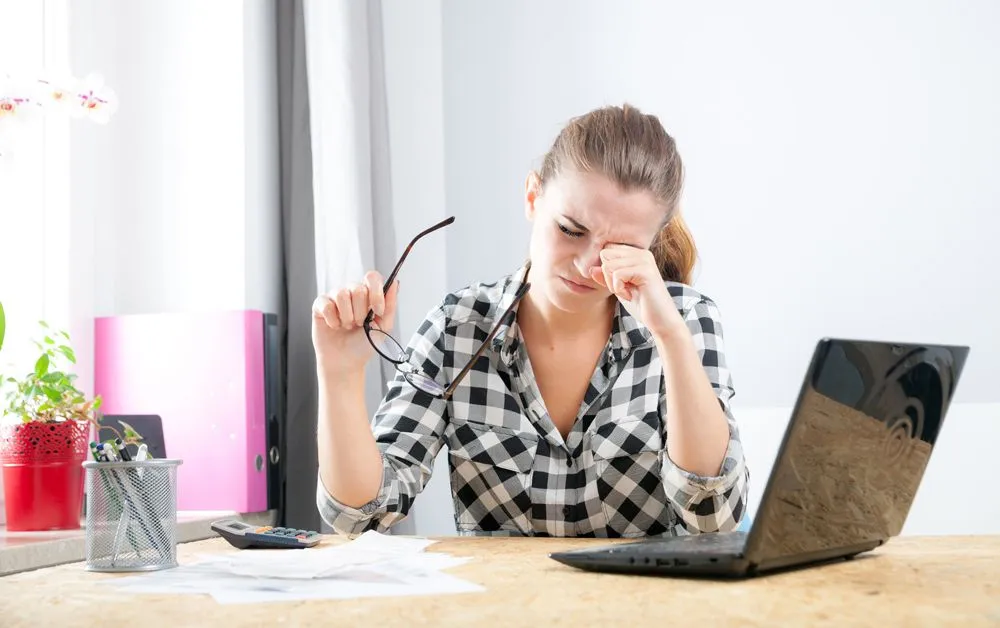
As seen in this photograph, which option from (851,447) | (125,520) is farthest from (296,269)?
(851,447)

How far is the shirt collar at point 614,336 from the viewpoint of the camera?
4.99 ft

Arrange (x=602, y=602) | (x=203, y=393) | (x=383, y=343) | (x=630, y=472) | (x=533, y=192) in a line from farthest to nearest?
(x=203, y=393)
(x=533, y=192)
(x=630, y=472)
(x=383, y=343)
(x=602, y=602)

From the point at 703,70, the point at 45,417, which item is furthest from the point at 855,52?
the point at 45,417

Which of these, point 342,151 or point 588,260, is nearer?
point 588,260

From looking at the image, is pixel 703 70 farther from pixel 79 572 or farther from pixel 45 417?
pixel 79 572

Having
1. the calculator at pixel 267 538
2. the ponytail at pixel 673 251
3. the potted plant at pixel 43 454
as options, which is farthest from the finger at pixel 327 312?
the ponytail at pixel 673 251

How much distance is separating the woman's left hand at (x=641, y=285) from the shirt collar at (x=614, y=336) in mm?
239

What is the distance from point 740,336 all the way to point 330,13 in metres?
1.17

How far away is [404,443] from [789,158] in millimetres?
1302

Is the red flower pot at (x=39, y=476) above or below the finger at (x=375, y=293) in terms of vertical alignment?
below

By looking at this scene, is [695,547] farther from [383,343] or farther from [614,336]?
[614,336]

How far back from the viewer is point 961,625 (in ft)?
1.94

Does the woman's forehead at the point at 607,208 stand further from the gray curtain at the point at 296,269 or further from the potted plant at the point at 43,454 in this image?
the gray curtain at the point at 296,269

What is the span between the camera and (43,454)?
4.98ft
